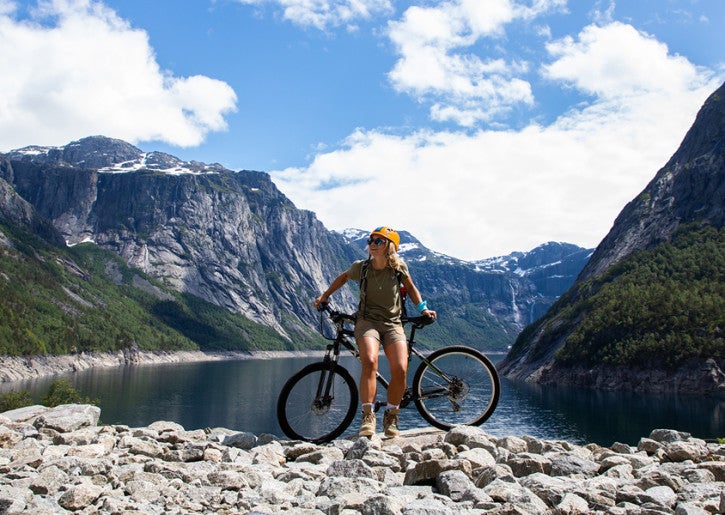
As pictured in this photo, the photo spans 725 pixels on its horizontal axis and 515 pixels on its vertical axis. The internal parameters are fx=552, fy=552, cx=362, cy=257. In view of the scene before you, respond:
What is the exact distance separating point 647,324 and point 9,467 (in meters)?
153

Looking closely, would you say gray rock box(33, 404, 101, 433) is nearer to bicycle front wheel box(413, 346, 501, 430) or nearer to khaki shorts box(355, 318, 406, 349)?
khaki shorts box(355, 318, 406, 349)

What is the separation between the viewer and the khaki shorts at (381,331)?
1006 centimetres

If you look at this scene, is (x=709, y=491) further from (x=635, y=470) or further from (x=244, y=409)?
(x=244, y=409)

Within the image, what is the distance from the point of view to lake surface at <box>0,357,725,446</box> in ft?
242

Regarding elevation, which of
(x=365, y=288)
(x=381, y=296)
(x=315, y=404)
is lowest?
(x=315, y=404)

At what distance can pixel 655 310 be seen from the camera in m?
144

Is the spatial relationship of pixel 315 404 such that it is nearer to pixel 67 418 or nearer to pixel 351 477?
pixel 351 477

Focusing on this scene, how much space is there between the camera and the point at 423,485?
675cm

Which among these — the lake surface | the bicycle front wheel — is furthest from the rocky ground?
the lake surface

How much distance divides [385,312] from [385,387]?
1478 millimetres

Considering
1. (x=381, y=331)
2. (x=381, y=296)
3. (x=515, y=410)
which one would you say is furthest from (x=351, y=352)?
(x=515, y=410)

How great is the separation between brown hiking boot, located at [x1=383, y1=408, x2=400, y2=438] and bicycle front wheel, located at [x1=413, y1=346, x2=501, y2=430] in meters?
0.70

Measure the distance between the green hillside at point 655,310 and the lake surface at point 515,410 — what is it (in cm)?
1534

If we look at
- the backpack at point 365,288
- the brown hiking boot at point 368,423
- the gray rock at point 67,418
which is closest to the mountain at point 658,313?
the backpack at point 365,288
